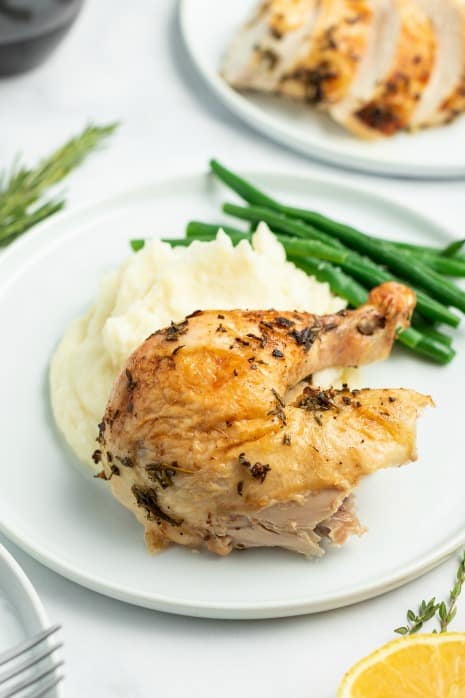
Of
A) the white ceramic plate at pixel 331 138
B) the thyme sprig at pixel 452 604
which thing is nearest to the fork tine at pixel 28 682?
the thyme sprig at pixel 452 604

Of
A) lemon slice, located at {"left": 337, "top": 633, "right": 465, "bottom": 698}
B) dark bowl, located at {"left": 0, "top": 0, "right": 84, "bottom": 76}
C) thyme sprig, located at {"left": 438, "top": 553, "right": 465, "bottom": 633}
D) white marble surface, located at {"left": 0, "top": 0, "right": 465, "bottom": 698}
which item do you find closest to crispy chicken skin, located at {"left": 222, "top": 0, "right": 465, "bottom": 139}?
white marble surface, located at {"left": 0, "top": 0, "right": 465, "bottom": 698}

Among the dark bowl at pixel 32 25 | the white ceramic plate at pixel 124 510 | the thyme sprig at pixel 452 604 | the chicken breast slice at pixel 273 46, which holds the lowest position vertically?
the thyme sprig at pixel 452 604

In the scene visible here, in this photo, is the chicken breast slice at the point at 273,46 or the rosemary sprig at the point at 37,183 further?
the chicken breast slice at the point at 273,46

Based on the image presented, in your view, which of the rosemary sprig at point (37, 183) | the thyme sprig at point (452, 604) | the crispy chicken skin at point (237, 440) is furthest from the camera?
the rosemary sprig at point (37, 183)

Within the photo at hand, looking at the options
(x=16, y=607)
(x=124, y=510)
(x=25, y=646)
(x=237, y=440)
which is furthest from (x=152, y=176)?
(x=25, y=646)

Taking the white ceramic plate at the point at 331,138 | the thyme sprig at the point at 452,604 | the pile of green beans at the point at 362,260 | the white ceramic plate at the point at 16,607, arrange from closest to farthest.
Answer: the white ceramic plate at the point at 16,607 → the thyme sprig at the point at 452,604 → the pile of green beans at the point at 362,260 → the white ceramic plate at the point at 331,138

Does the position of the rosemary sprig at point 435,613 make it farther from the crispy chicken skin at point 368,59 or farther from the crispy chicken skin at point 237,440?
the crispy chicken skin at point 368,59

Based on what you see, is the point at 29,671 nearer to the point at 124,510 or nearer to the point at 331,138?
the point at 124,510

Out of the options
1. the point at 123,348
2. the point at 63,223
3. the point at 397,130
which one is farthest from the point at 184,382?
the point at 397,130
